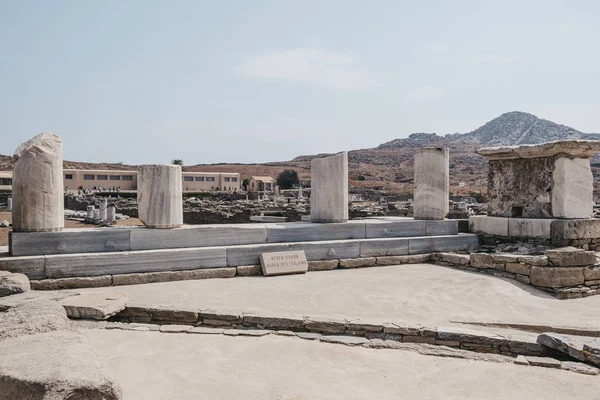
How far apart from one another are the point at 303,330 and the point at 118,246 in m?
3.89

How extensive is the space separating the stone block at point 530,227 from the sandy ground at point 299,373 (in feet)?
17.6

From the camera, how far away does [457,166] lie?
93375 millimetres

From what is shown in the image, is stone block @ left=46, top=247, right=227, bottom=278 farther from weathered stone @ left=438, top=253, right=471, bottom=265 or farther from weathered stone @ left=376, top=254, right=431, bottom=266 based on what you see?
weathered stone @ left=438, top=253, right=471, bottom=265

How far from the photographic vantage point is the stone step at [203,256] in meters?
6.75

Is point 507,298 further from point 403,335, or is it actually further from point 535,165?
point 535,165

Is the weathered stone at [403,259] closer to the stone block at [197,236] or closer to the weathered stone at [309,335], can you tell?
the stone block at [197,236]

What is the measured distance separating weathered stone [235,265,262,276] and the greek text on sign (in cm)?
14

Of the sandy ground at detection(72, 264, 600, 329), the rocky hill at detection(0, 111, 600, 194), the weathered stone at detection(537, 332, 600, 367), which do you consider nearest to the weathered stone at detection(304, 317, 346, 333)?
the sandy ground at detection(72, 264, 600, 329)

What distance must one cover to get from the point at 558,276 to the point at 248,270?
5036 millimetres

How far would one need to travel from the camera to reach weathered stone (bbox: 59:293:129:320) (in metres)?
5.30

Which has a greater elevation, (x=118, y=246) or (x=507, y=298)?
(x=118, y=246)

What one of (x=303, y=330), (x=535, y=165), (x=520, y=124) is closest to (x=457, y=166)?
(x=520, y=124)

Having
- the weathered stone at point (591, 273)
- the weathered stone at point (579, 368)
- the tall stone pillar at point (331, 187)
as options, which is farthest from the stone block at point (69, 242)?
the weathered stone at point (591, 273)

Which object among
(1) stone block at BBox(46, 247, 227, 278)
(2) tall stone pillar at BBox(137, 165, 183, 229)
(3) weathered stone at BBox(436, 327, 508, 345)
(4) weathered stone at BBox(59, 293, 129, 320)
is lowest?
(3) weathered stone at BBox(436, 327, 508, 345)
